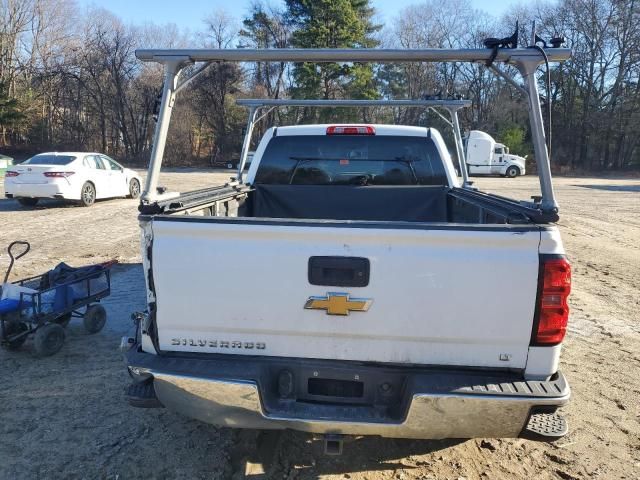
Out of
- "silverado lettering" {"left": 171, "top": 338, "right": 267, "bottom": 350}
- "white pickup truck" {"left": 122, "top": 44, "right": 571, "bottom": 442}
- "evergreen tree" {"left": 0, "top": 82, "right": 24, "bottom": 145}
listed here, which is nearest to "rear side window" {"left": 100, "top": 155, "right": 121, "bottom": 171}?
"white pickup truck" {"left": 122, "top": 44, "right": 571, "bottom": 442}

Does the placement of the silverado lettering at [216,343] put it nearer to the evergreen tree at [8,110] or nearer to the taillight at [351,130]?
the taillight at [351,130]

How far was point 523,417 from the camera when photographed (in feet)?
7.80

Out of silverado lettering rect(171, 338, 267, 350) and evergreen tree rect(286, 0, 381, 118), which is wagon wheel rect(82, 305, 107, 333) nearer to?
silverado lettering rect(171, 338, 267, 350)

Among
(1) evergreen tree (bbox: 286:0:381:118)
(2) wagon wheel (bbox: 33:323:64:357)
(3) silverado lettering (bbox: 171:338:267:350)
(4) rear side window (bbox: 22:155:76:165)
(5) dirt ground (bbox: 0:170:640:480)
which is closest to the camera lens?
(3) silverado lettering (bbox: 171:338:267:350)

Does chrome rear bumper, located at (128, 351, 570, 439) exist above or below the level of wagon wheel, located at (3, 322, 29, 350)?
above

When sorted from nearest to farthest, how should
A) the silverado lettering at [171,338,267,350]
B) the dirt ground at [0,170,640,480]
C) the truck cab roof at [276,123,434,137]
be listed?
the silverado lettering at [171,338,267,350]
the dirt ground at [0,170,640,480]
the truck cab roof at [276,123,434,137]

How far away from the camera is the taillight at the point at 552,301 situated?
7.57 ft

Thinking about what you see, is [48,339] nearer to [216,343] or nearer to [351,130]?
[216,343]

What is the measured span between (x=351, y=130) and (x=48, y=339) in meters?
3.46

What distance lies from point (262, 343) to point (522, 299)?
1.32 metres

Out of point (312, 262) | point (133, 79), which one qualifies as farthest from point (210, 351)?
point (133, 79)

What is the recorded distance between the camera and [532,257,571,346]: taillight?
2309 mm

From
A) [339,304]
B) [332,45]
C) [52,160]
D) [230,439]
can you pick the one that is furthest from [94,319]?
[332,45]

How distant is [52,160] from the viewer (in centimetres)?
1392
